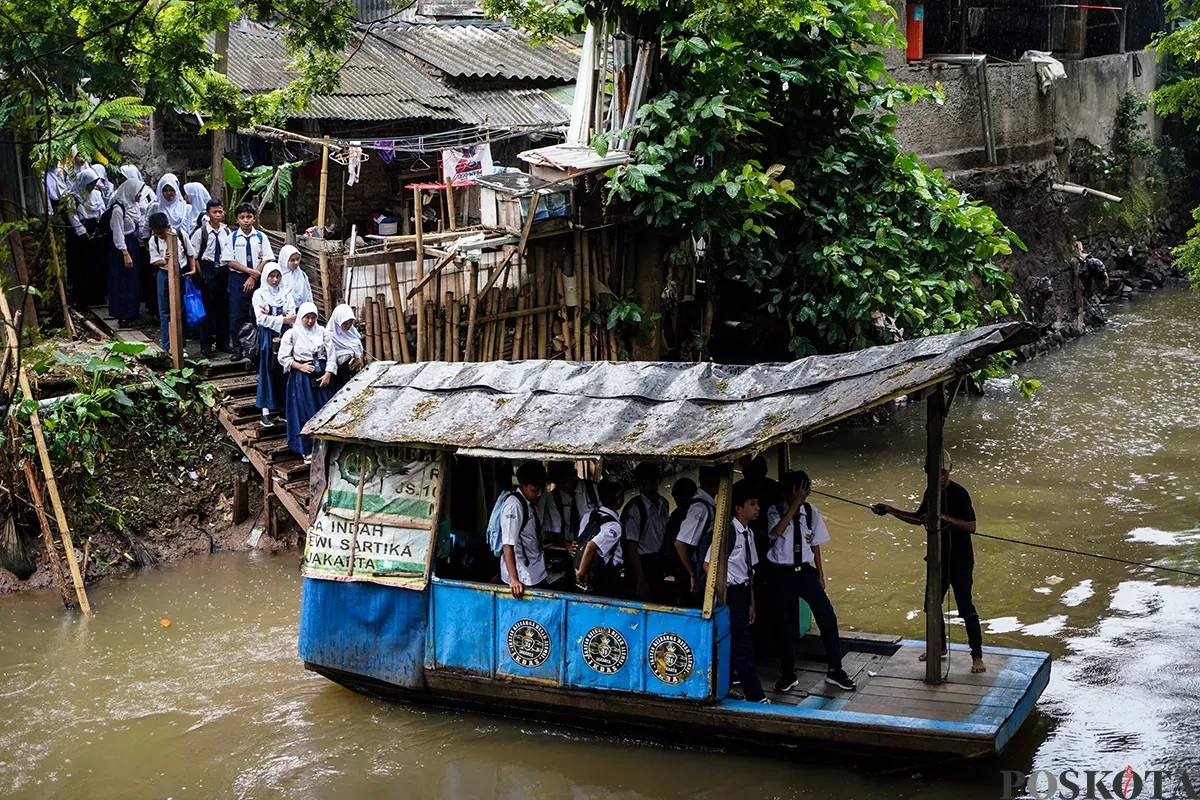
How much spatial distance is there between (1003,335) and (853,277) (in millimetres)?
6274

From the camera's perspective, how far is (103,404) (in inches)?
439

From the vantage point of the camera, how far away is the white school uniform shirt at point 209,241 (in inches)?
472

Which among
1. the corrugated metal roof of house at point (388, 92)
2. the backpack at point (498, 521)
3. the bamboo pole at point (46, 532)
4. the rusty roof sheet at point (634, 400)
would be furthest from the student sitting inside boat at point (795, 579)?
the corrugated metal roof of house at point (388, 92)

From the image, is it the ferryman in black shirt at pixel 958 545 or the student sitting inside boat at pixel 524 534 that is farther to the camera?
the student sitting inside boat at pixel 524 534

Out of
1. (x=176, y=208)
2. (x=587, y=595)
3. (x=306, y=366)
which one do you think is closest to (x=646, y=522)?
(x=587, y=595)

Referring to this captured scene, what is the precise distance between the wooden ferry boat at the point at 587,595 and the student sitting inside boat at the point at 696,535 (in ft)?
0.98

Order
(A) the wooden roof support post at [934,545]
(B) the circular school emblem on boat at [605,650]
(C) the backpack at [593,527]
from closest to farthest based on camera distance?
(A) the wooden roof support post at [934,545] → (B) the circular school emblem on boat at [605,650] → (C) the backpack at [593,527]

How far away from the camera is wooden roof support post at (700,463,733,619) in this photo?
7.04 metres

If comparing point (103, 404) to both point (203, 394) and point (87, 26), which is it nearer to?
point (203, 394)

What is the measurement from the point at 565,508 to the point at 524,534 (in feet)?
2.60

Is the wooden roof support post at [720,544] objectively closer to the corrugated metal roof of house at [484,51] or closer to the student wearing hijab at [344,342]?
the student wearing hijab at [344,342]

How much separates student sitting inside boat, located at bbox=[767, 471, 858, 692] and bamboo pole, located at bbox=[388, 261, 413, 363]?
508 centimetres

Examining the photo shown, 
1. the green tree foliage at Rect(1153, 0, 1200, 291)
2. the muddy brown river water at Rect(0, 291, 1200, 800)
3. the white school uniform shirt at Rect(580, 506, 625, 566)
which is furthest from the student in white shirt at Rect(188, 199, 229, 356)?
the green tree foliage at Rect(1153, 0, 1200, 291)

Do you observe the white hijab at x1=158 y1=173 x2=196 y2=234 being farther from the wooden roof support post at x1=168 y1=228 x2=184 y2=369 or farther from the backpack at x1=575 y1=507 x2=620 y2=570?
the backpack at x1=575 y1=507 x2=620 y2=570
